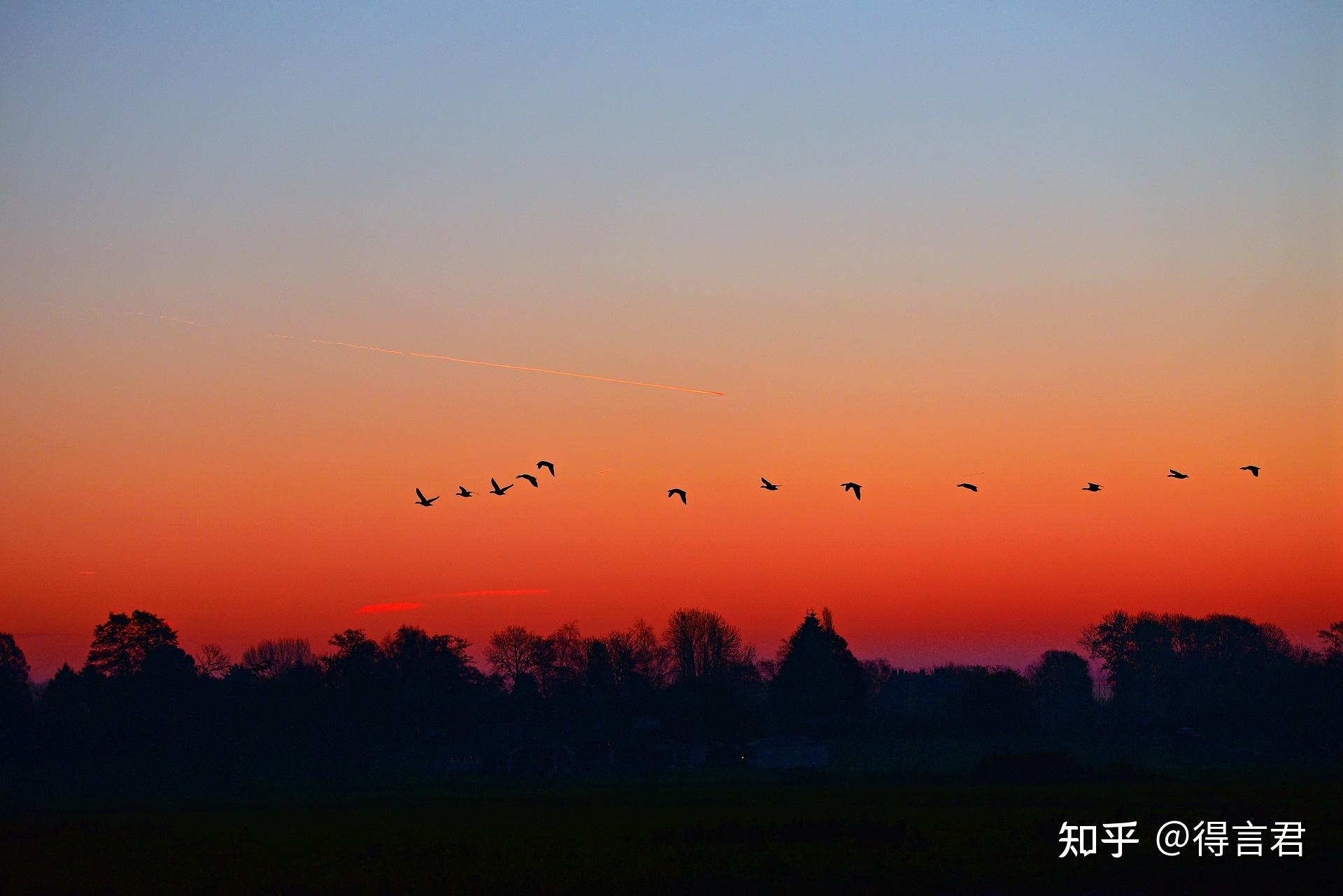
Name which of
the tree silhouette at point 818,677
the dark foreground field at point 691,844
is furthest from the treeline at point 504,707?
the dark foreground field at point 691,844

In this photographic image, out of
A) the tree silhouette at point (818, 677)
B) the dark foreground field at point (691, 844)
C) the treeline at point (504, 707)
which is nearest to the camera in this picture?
the dark foreground field at point (691, 844)

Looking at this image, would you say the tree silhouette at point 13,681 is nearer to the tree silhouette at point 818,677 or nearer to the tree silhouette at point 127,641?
the tree silhouette at point 127,641

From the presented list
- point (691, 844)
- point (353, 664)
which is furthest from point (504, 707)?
point (691, 844)

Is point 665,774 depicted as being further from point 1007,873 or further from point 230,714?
point 1007,873

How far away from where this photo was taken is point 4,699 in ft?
389

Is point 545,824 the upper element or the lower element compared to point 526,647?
lower

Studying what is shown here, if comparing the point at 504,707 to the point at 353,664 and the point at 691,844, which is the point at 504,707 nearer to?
the point at 353,664

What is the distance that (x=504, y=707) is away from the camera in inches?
5600

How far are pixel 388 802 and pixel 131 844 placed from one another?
29.4 meters

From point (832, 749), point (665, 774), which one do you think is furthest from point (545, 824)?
point (832, 749)

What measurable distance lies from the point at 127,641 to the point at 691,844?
341 feet

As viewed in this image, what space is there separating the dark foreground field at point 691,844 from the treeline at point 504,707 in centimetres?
3167

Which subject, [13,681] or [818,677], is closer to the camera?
[13,681]

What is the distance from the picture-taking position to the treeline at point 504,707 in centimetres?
11256
